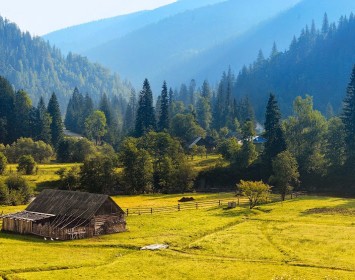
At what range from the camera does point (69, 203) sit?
62.2 meters

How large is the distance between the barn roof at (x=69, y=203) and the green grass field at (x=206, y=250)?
450 cm

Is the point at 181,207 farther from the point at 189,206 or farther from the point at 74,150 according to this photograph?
the point at 74,150

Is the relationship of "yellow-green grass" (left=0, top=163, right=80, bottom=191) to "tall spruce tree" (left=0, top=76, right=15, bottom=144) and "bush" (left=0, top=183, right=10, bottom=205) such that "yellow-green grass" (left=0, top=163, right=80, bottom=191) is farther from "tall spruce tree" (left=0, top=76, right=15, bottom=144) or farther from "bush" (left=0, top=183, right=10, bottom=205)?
"tall spruce tree" (left=0, top=76, right=15, bottom=144)

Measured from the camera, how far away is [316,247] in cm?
5178

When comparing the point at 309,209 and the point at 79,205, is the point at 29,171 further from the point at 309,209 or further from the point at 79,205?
the point at 309,209

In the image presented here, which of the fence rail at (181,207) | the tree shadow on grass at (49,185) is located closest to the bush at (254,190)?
the fence rail at (181,207)

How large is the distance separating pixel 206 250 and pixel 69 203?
21124mm

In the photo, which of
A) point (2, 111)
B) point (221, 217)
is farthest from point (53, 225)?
point (2, 111)

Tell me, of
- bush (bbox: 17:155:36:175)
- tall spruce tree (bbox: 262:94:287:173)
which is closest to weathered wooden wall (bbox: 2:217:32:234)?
bush (bbox: 17:155:36:175)

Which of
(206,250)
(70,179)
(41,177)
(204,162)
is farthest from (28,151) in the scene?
(206,250)

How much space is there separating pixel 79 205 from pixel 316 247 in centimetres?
2951

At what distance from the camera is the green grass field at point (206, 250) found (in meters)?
42.1

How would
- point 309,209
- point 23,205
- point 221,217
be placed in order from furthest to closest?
1. point 23,205
2. point 309,209
3. point 221,217

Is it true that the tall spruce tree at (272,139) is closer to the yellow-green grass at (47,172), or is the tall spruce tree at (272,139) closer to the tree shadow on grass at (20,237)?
the yellow-green grass at (47,172)
